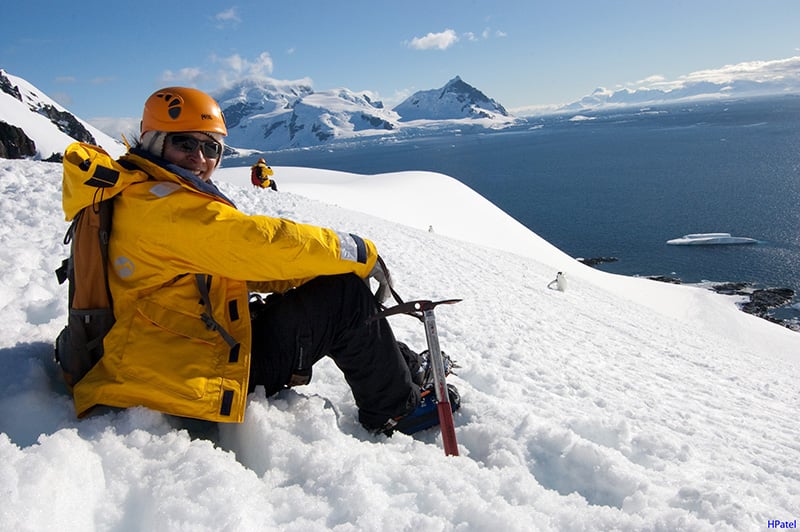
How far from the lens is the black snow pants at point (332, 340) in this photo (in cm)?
257

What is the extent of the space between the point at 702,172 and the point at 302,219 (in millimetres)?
64376

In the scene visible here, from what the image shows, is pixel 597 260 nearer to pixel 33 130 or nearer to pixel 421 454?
pixel 421 454

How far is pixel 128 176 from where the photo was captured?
225 centimetres

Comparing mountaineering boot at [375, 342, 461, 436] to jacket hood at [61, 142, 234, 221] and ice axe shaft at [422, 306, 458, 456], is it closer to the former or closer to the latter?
ice axe shaft at [422, 306, 458, 456]

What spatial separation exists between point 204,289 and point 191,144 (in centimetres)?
80

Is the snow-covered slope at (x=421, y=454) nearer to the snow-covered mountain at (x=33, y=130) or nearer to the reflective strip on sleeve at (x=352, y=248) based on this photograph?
the reflective strip on sleeve at (x=352, y=248)

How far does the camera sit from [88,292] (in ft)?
7.83

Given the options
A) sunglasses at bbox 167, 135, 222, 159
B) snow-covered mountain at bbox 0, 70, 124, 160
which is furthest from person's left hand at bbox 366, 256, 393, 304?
snow-covered mountain at bbox 0, 70, 124, 160

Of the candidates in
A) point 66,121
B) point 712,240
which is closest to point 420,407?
point 712,240

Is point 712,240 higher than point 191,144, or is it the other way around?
point 191,144

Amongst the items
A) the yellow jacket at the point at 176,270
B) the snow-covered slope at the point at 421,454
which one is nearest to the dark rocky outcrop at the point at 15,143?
the snow-covered slope at the point at 421,454

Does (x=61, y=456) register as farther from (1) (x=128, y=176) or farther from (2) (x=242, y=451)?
(1) (x=128, y=176)

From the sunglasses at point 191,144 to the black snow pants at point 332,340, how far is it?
35.1 inches

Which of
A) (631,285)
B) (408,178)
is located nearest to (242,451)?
(631,285)
